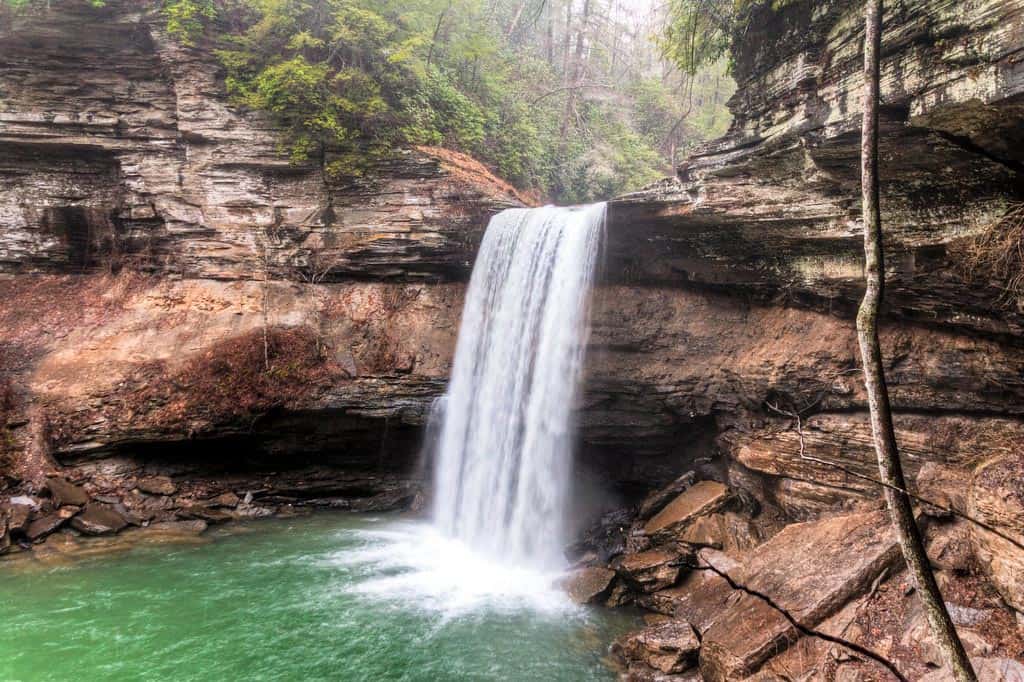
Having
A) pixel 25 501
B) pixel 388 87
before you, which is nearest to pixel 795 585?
pixel 25 501

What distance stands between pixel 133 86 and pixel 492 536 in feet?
47.8

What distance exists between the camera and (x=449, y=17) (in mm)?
19047

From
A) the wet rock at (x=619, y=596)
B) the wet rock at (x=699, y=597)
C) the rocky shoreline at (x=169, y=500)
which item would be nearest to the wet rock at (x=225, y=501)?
the rocky shoreline at (x=169, y=500)

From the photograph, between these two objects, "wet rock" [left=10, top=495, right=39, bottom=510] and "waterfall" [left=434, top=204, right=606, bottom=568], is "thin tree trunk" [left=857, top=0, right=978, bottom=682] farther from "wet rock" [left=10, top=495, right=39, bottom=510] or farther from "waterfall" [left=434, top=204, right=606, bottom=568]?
"wet rock" [left=10, top=495, right=39, bottom=510]

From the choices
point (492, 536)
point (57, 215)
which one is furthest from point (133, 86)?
point (492, 536)

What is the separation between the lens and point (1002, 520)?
6.39 m

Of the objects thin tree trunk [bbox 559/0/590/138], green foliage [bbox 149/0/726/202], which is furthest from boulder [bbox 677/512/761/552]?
thin tree trunk [bbox 559/0/590/138]

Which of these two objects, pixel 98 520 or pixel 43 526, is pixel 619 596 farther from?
pixel 43 526

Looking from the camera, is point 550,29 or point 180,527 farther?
point 550,29

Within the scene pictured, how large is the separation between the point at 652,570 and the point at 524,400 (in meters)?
4.55

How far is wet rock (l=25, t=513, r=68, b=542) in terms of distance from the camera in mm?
11023

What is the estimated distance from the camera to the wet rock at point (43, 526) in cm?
1102

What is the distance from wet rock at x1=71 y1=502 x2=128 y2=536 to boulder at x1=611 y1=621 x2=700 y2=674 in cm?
1028

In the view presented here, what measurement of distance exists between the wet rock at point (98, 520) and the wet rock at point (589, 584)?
9.25 m
